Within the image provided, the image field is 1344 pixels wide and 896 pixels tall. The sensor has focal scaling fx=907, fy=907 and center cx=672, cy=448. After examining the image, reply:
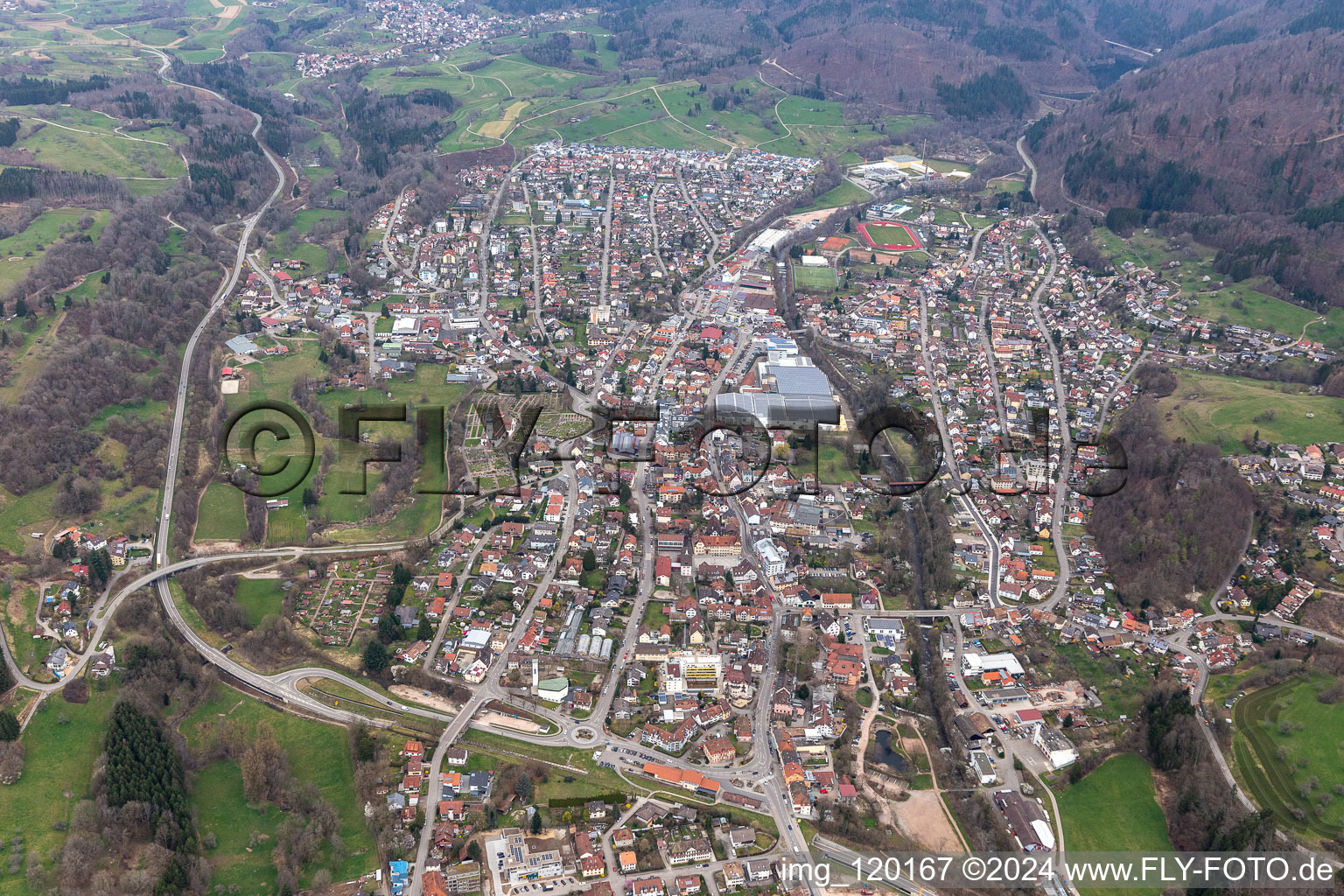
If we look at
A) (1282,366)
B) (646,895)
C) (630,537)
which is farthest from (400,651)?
(1282,366)

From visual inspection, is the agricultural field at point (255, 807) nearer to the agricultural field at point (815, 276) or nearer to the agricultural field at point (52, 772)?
A: the agricultural field at point (52, 772)

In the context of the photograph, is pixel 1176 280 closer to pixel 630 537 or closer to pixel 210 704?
pixel 630 537

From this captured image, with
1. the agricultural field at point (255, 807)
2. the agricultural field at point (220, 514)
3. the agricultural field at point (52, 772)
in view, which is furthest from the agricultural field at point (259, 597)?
the agricultural field at point (52, 772)

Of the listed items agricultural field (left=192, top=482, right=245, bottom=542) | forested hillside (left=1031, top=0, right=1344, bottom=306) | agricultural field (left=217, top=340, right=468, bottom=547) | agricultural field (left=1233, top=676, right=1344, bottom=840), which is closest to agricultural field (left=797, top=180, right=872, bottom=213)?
forested hillside (left=1031, top=0, right=1344, bottom=306)

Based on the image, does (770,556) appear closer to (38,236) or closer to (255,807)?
(255,807)

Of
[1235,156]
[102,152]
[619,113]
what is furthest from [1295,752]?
[619,113]

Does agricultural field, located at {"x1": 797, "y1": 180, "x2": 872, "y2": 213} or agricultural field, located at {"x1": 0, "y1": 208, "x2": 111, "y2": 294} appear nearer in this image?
agricultural field, located at {"x1": 0, "y1": 208, "x2": 111, "y2": 294}

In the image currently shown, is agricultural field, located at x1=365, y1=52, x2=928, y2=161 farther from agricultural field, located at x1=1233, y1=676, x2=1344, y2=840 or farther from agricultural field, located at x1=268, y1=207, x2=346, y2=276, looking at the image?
agricultural field, located at x1=1233, y1=676, x2=1344, y2=840
